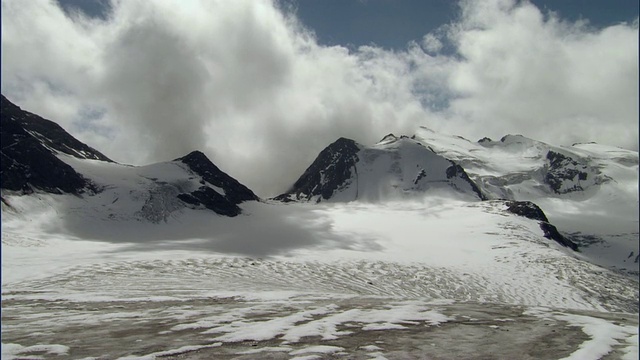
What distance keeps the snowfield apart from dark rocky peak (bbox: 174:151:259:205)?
7140 millimetres

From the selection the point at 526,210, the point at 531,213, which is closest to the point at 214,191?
the point at 526,210

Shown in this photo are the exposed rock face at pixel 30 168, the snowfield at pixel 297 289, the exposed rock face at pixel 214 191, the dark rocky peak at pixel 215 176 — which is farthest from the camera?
the dark rocky peak at pixel 215 176

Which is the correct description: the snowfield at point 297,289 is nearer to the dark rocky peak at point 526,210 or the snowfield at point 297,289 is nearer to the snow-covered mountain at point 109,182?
the snow-covered mountain at point 109,182

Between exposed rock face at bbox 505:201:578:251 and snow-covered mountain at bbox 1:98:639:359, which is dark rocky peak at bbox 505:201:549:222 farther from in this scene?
snow-covered mountain at bbox 1:98:639:359

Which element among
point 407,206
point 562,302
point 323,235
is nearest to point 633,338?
point 562,302

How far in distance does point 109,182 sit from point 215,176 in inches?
1612

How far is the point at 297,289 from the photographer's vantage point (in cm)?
3278

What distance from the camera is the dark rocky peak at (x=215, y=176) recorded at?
124856mm

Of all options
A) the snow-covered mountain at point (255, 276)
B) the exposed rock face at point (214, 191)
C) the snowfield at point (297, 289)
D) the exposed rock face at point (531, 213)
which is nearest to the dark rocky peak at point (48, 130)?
the snow-covered mountain at point (255, 276)

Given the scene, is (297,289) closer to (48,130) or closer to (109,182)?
(109,182)

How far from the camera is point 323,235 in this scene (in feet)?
261

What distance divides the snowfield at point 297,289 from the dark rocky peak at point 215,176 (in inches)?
281

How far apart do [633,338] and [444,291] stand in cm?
3511

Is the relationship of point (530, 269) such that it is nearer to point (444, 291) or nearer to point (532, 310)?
point (444, 291)
